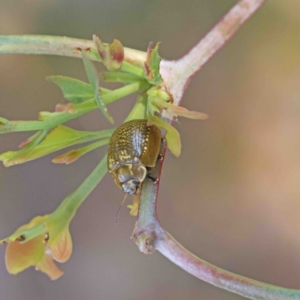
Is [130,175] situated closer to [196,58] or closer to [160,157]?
[160,157]

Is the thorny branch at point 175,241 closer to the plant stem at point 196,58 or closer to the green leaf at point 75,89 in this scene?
the plant stem at point 196,58

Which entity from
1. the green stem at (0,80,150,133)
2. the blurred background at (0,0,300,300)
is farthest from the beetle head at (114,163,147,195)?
the blurred background at (0,0,300,300)

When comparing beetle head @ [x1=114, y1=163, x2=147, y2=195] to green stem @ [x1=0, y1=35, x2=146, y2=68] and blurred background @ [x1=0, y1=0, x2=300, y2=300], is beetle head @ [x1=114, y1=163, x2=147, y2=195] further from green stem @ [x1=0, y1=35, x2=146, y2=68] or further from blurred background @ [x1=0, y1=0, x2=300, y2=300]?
blurred background @ [x1=0, y1=0, x2=300, y2=300]

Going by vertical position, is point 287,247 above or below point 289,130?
below

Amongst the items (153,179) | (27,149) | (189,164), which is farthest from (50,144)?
(189,164)

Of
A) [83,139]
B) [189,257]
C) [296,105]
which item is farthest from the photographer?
[296,105]

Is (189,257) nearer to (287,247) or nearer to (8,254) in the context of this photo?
(8,254)

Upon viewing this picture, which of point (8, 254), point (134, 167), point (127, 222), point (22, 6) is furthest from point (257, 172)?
point (22, 6)
